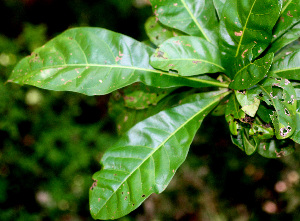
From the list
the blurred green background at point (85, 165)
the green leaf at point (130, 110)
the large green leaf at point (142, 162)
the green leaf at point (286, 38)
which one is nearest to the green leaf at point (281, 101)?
the green leaf at point (286, 38)

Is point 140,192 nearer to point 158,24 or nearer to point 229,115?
point 229,115

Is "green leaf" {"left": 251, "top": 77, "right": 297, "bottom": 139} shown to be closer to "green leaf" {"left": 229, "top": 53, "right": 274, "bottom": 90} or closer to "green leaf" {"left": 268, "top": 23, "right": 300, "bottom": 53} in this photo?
"green leaf" {"left": 229, "top": 53, "right": 274, "bottom": 90}

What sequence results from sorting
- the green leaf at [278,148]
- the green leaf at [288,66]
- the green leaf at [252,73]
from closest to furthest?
the green leaf at [252,73], the green leaf at [288,66], the green leaf at [278,148]

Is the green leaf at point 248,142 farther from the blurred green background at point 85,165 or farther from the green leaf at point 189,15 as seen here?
the blurred green background at point 85,165

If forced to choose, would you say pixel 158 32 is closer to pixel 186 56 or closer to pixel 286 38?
pixel 186 56

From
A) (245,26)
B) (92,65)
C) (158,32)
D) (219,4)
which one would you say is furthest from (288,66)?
(92,65)
